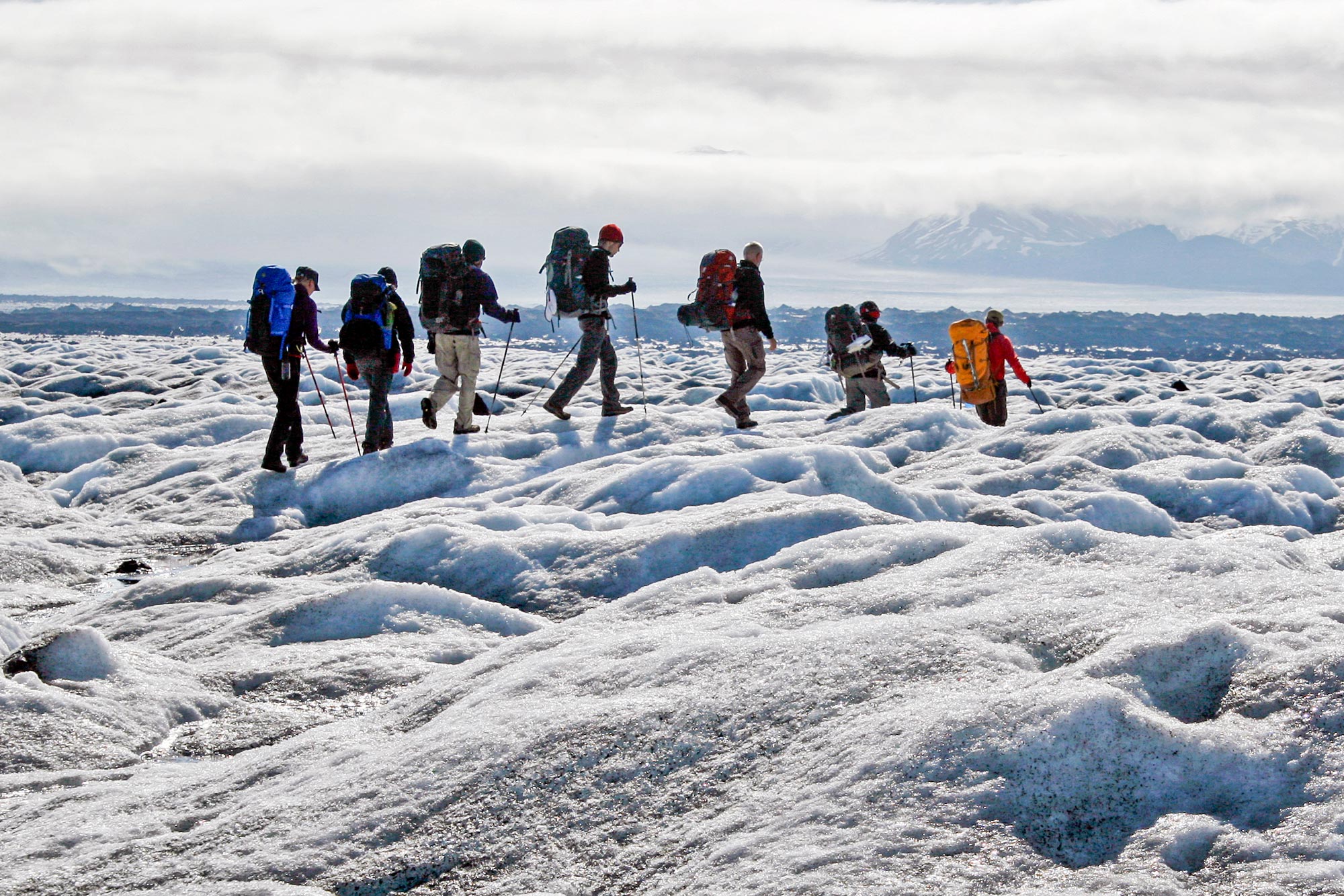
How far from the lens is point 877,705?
375 centimetres

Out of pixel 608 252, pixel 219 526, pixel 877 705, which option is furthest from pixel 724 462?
pixel 877 705

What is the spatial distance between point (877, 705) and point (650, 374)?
29947 mm

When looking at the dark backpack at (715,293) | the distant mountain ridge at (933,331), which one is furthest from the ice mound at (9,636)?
the distant mountain ridge at (933,331)

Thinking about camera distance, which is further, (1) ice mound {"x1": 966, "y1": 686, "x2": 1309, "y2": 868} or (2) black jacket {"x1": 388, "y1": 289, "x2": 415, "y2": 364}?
(2) black jacket {"x1": 388, "y1": 289, "x2": 415, "y2": 364}

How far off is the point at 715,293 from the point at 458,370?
342 centimetres

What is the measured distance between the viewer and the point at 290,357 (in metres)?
11.3

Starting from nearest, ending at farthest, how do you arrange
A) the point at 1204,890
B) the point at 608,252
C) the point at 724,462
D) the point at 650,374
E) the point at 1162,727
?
1. the point at 1204,890
2. the point at 1162,727
3. the point at 724,462
4. the point at 608,252
5. the point at 650,374

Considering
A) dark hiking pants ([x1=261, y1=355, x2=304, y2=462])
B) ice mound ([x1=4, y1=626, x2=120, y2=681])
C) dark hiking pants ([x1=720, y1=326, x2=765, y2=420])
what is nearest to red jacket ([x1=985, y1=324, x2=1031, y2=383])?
dark hiking pants ([x1=720, y1=326, x2=765, y2=420])

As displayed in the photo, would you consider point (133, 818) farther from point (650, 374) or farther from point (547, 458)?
point (650, 374)

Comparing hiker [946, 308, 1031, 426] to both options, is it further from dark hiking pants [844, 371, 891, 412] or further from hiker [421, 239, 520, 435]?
hiker [421, 239, 520, 435]

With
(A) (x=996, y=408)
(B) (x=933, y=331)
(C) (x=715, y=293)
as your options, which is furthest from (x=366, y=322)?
(B) (x=933, y=331)

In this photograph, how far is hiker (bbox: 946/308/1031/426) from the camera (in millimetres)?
14508

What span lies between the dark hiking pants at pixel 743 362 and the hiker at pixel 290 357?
198 inches

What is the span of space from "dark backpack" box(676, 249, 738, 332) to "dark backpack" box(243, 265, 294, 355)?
15.6ft
